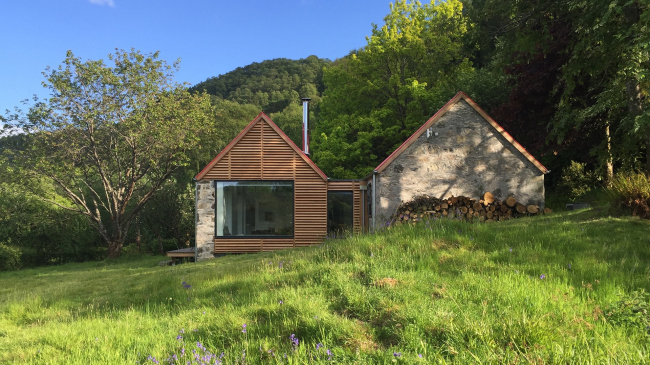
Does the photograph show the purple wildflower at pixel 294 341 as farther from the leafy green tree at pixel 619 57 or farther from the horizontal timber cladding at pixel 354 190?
the horizontal timber cladding at pixel 354 190

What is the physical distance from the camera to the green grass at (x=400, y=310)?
10.3 feet

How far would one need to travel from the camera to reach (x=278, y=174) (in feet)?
50.6

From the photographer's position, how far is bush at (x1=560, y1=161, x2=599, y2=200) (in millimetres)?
17562

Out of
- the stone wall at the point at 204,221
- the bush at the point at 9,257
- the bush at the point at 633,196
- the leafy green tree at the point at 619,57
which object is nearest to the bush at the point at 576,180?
the leafy green tree at the point at 619,57

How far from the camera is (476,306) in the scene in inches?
149

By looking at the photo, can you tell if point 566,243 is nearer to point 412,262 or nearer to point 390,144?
point 412,262

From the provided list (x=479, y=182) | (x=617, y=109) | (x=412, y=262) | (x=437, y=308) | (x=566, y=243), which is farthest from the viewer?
(x=479, y=182)

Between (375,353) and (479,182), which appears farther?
(479,182)

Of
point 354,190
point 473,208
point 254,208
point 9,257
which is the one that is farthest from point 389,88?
point 9,257

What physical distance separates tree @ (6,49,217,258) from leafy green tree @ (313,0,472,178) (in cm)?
901

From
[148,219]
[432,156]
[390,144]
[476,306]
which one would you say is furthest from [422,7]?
[476,306]

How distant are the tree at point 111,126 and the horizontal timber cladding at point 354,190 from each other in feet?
31.2

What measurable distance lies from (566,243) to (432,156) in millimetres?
7489

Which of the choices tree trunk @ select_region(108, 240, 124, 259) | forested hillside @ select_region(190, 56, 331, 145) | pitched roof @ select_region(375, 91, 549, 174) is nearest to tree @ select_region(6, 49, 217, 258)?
tree trunk @ select_region(108, 240, 124, 259)
